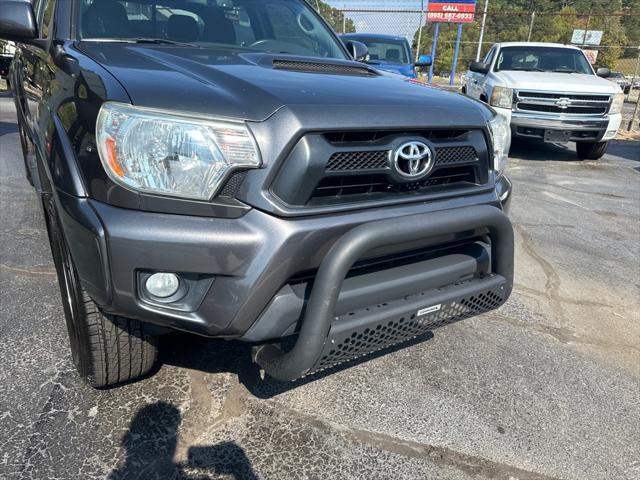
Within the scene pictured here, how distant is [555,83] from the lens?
7.73 metres

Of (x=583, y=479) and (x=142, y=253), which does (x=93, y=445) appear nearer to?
(x=142, y=253)

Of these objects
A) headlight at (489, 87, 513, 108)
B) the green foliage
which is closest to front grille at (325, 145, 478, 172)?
headlight at (489, 87, 513, 108)

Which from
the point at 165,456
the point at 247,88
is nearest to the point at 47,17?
the point at 247,88

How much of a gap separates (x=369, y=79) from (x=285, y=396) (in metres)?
1.48

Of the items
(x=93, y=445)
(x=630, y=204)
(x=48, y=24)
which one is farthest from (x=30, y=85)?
(x=630, y=204)

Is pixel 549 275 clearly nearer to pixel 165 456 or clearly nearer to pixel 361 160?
pixel 361 160

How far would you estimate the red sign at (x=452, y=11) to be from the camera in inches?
1035

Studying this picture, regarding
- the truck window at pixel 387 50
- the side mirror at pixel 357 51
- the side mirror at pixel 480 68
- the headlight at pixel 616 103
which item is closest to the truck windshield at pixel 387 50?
the truck window at pixel 387 50

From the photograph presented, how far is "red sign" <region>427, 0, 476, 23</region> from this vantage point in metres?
26.3

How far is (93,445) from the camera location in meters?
1.96

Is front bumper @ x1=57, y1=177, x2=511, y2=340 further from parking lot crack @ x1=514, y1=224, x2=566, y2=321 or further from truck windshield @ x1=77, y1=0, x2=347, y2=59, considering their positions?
parking lot crack @ x1=514, y1=224, x2=566, y2=321

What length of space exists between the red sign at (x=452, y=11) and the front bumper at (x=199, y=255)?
90.2 feet

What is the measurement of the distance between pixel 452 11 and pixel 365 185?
28.0 meters

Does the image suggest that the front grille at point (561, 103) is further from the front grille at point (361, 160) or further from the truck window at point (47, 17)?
the truck window at point (47, 17)
